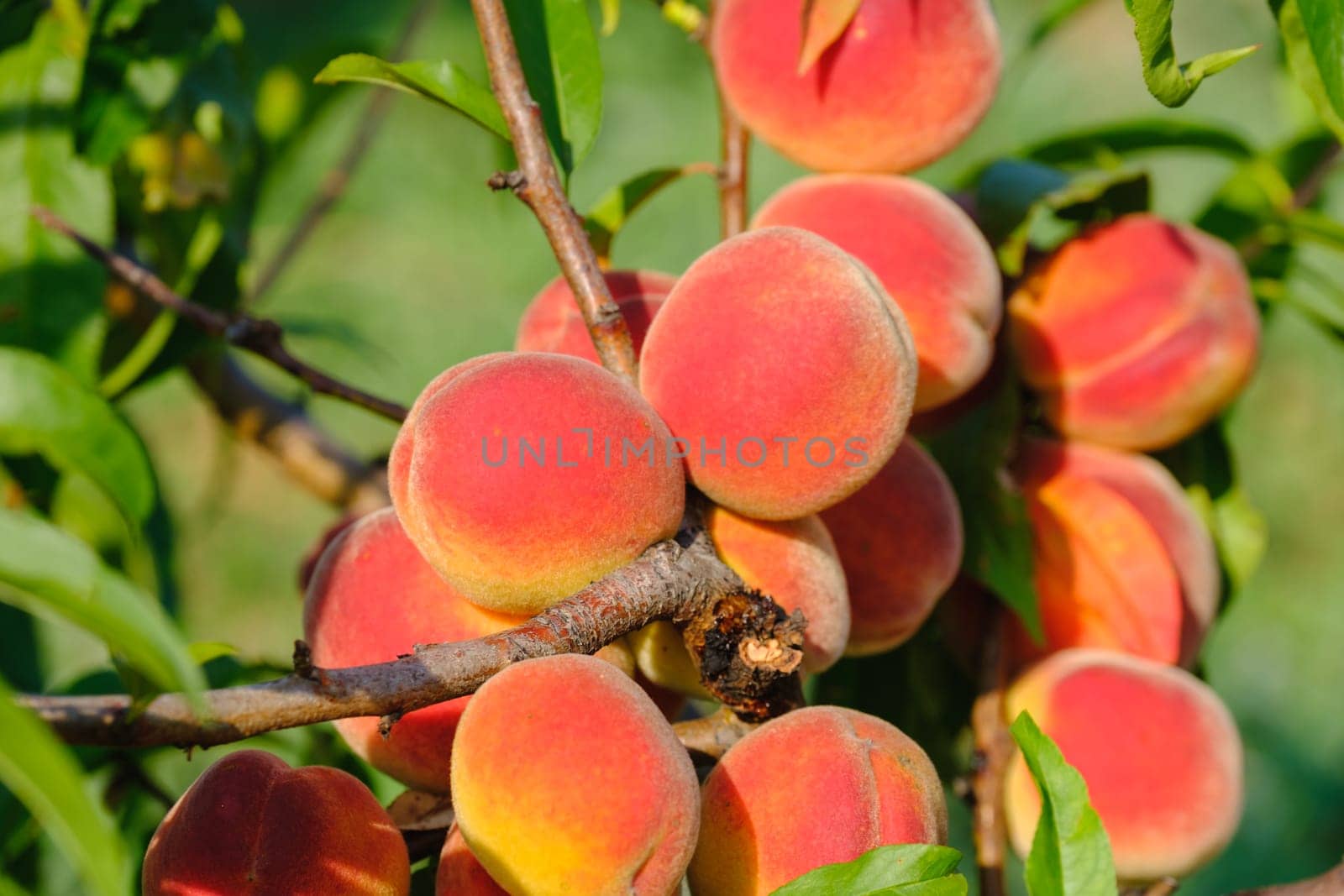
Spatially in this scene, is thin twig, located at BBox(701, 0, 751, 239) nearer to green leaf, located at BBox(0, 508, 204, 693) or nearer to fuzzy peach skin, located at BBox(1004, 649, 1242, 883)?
fuzzy peach skin, located at BBox(1004, 649, 1242, 883)

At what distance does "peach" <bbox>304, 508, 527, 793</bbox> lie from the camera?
0.62 meters

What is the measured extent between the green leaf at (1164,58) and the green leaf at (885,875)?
1.21 feet

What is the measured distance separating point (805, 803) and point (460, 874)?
157mm

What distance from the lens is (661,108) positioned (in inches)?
130

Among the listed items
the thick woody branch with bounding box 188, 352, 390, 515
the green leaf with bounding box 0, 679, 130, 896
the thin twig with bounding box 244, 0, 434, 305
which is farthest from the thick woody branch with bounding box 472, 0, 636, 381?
the thin twig with bounding box 244, 0, 434, 305

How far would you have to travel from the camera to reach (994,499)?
0.87 metres

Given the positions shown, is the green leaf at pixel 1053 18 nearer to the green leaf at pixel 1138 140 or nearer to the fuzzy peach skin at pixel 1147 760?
the green leaf at pixel 1138 140

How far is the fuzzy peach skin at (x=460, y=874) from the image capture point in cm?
54

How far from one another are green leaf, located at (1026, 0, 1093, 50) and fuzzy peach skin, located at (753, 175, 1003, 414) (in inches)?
18.2

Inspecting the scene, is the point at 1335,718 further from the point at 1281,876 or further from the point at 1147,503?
the point at 1147,503

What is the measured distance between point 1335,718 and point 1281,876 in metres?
0.39

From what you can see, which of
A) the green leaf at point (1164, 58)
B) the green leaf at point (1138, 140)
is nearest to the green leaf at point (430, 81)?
the green leaf at point (1164, 58)

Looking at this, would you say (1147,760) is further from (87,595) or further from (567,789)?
(87,595)

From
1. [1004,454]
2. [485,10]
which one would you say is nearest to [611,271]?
[485,10]
